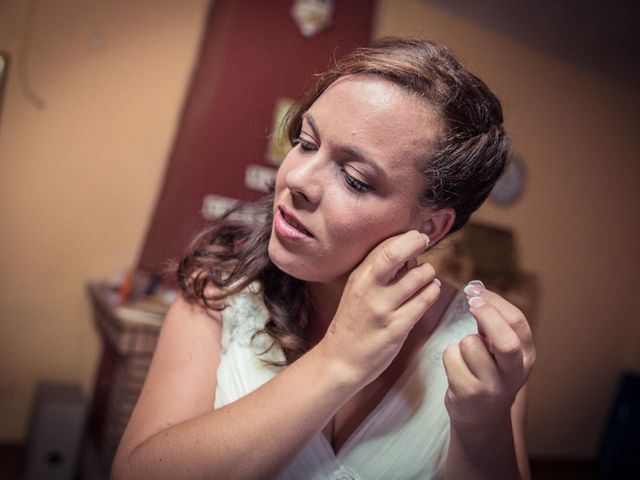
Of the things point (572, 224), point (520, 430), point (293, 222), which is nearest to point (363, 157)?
point (293, 222)

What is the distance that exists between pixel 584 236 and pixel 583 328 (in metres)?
0.79

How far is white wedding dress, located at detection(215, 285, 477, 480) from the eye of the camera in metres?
1.04

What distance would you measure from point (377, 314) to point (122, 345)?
1804 mm

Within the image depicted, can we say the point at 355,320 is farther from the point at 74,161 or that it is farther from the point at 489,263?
the point at 489,263

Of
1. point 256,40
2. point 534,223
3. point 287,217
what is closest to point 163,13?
point 256,40

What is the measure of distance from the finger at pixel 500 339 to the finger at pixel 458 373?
5 cm

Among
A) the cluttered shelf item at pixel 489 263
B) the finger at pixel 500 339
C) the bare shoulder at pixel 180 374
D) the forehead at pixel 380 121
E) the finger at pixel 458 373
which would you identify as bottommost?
the cluttered shelf item at pixel 489 263

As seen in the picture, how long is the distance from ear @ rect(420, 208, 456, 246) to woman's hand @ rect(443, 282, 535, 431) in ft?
0.95

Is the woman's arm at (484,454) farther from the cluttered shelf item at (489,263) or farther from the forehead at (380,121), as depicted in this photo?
the cluttered shelf item at (489,263)

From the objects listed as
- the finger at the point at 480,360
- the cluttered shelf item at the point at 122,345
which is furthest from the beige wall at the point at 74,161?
the finger at the point at 480,360

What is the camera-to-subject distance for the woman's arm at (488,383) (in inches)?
30.5

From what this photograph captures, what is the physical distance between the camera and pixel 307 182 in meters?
0.94

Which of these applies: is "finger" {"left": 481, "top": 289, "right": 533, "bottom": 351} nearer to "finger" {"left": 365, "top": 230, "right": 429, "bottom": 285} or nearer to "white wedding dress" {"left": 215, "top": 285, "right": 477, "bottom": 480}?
"finger" {"left": 365, "top": 230, "right": 429, "bottom": 285}

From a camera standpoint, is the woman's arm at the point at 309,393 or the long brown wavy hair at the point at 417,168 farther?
the long brown wavy hair at the point at 417,168
